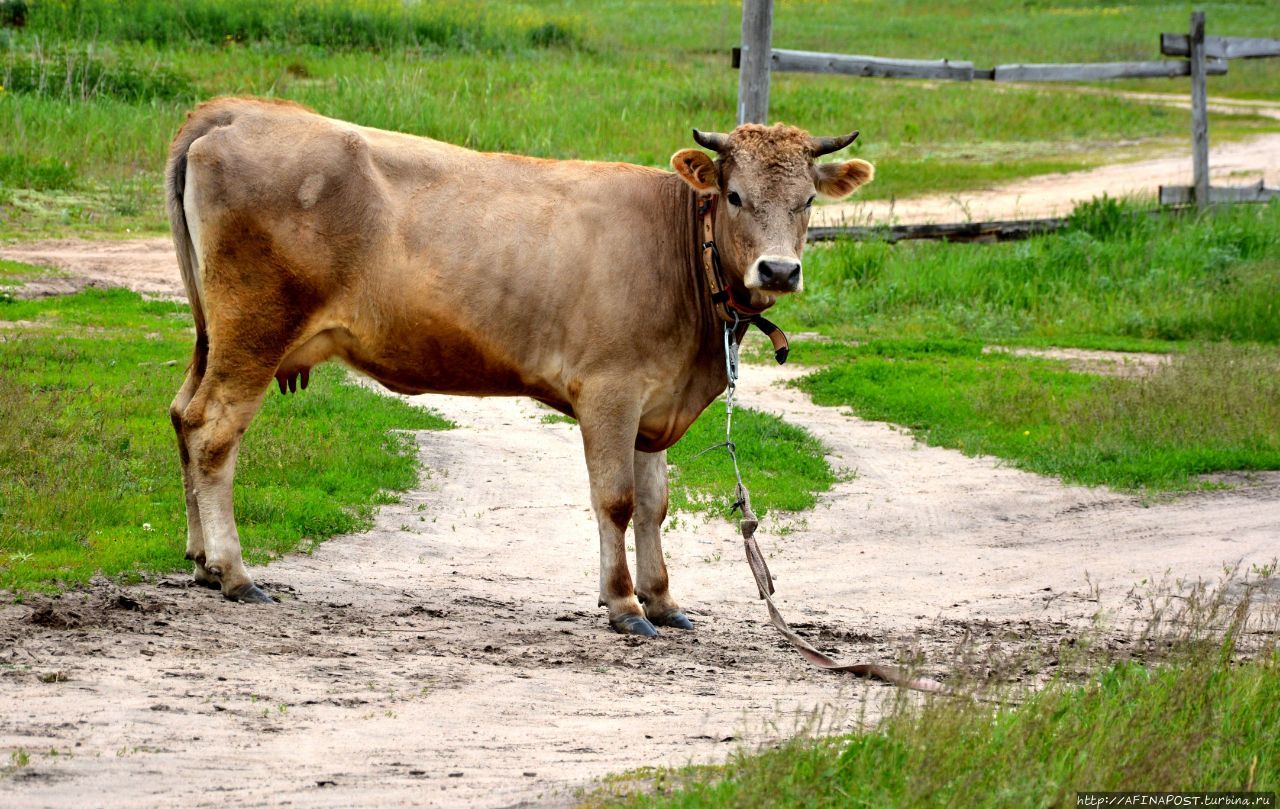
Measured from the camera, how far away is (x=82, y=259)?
16078 mm

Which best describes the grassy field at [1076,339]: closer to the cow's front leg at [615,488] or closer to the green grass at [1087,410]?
the green grass at [1087,410]

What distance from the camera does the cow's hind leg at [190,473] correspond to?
7586 millimetres

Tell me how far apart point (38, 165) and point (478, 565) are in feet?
40.7

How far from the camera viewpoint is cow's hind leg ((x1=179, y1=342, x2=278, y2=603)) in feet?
24.3

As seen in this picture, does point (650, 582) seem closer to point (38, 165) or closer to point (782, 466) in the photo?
point (782, 466)

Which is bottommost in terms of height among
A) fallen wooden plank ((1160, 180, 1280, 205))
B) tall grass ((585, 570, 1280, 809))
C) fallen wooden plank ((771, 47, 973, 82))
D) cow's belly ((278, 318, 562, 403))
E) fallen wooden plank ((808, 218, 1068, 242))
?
fallen wooden plank ((808, 218, 1068, 242))

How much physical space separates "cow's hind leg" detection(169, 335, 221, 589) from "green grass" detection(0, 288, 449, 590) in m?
0.22

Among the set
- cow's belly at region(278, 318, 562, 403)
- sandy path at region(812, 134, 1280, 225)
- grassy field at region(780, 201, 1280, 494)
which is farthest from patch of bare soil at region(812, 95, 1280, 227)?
cow's belly at region(278, 318, 562, 403)

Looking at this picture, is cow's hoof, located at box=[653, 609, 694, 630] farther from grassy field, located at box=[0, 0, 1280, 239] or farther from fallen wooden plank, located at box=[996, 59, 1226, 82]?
fallen wooden plank, located at box=[996, 59, 1226, 82]

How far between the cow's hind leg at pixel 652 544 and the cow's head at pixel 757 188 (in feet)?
3.52

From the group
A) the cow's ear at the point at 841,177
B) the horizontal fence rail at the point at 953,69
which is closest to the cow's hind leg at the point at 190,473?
the cow's ear at the point at 841,177

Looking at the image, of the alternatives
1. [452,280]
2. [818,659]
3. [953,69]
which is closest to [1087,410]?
[818,659]

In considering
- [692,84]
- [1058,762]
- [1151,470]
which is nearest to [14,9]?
[692,84]

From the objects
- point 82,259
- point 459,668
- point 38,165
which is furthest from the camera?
point 38,165
